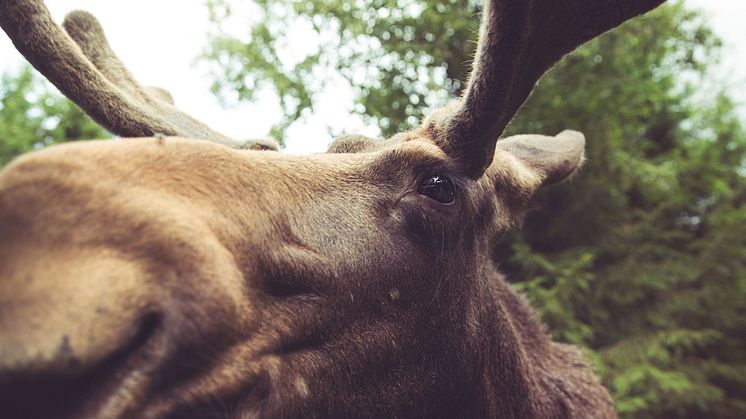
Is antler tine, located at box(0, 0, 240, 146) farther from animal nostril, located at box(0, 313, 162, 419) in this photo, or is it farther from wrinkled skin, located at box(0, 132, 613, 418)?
animal nostril, located at box(0, 313, 162, 419)

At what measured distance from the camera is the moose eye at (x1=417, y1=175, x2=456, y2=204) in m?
2.38

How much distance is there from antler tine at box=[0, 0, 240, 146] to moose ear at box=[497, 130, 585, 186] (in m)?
1.57

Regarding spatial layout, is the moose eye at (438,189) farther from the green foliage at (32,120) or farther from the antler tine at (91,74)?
the green foliage at (32,120)

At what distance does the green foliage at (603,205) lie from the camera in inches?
408

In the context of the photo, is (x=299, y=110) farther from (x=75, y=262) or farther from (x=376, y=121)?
(x=75, y=262)

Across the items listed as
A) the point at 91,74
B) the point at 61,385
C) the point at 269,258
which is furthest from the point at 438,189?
the point at 91,74

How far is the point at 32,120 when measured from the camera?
67.3 feet

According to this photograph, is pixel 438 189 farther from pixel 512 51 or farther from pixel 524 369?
pixel 524 369

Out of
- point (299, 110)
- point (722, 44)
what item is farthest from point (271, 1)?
point (722, 44)

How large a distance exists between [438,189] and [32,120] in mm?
21994

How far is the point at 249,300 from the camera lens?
1731 millimetres

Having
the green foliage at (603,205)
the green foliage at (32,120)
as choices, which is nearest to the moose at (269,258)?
the green foliage at (603,205)

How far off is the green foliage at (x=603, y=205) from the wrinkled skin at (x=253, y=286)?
6.96 meters

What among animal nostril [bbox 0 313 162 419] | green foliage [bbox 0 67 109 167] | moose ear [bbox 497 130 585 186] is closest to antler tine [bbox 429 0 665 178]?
moose ear [bbox 497 130 585 186]
